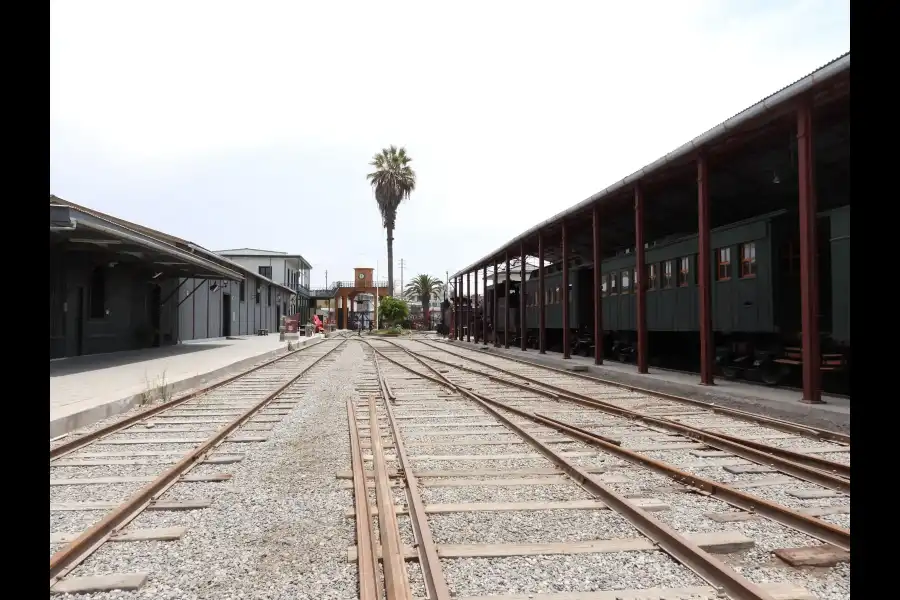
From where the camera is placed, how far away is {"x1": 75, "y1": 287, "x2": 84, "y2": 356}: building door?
1709 centimetres

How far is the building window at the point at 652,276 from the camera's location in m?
16.2

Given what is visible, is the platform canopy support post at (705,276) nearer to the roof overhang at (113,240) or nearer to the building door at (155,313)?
the roof overhang at (113,240)

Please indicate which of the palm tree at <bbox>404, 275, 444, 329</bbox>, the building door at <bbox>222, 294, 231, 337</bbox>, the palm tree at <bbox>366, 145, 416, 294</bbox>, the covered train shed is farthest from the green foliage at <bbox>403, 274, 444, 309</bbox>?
the covered train shed

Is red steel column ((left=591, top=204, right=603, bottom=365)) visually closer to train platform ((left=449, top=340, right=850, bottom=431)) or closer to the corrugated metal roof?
the corrugated metal roof

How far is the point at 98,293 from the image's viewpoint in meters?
18.5

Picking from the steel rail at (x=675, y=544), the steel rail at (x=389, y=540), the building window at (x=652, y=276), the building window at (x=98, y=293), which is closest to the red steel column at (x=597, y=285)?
the building window at (x=652, y=276)

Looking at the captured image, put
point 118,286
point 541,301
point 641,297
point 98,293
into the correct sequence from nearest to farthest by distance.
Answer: point 641,297, point 98,293, point 118,286, point 541,301

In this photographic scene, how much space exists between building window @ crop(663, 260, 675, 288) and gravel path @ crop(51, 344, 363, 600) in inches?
457

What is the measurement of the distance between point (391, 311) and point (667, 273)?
142 feet

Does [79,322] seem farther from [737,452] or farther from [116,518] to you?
[737,452]

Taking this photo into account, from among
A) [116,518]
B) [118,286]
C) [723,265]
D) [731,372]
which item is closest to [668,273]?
[723,265]

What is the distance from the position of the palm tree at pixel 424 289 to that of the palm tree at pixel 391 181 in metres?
16.0
